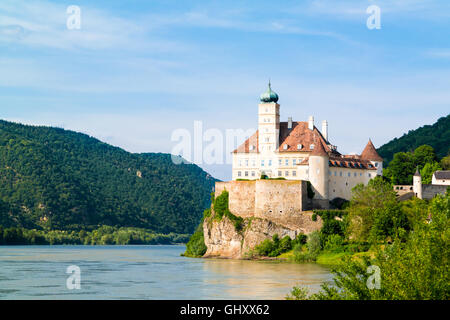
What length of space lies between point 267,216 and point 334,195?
23.2 feet

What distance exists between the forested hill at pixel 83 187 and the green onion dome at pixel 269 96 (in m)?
76.0

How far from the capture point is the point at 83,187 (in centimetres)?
16312

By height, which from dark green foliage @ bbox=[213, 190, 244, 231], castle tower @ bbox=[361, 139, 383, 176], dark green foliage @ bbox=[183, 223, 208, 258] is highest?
castle tower @ bbox=[361, 139, 383, 176]

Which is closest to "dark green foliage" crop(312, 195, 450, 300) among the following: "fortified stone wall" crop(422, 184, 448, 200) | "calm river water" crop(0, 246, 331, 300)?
"calm river water" crop(0, 246, 331, 300)

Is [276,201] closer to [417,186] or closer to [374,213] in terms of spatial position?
[374,213]

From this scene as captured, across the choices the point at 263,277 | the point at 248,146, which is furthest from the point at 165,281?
the point at 248,146

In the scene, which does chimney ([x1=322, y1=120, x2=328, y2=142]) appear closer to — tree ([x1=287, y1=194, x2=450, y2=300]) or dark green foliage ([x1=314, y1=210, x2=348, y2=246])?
dark green foliage ([x1=314, y1=210, x2=348, y2=246])

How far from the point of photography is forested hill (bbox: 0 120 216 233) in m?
144

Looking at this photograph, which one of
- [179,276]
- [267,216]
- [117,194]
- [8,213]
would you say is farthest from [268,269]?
[117,194]

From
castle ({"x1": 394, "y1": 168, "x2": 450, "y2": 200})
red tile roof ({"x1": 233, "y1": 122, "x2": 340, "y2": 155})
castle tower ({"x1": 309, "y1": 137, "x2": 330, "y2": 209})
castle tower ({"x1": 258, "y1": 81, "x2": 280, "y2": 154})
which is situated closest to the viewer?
castle tower ({"x1": 309, "y1": 137, "x2": 330, "y2": 209})

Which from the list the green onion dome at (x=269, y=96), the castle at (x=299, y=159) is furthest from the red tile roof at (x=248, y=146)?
the green onion dome at (x=269, y=96)

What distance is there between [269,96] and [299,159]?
7.98 m

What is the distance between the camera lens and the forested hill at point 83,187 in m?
144

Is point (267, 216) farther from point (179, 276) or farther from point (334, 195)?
point (179, 276)
